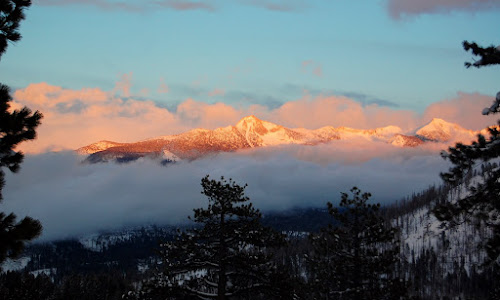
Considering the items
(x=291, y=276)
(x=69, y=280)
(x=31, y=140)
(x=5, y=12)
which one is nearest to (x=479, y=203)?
(x=291, y=276)

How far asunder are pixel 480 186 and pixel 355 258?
15.9m

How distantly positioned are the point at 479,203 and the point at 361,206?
53.0ft

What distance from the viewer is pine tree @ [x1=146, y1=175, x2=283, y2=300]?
2412 cm

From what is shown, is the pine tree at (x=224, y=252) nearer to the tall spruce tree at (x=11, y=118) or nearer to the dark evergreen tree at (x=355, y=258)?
the dark evergreen tree at (x=355, y=258)

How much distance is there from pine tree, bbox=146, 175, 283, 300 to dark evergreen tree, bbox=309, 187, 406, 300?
24.4ft

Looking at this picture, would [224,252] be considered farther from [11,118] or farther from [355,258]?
[11,118]

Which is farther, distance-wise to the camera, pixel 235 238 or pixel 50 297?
pixel 50 297

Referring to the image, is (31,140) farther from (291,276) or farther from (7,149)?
(291,276)

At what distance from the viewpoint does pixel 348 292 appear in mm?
30750

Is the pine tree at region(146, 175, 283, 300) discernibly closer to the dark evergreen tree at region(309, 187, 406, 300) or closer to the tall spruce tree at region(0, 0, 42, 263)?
the dark evergreen tree at region(309, 187, 406, 300)

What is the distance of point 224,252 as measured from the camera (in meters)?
24.8

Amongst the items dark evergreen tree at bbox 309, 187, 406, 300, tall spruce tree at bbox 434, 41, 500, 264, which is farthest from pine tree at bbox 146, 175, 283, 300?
tall spruce tree at bbox 434, 41, 500, 264

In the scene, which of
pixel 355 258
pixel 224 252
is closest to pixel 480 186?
pixel 224 252

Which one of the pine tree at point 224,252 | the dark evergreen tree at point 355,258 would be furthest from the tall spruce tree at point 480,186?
the dark evergreen tree at point 355,258
